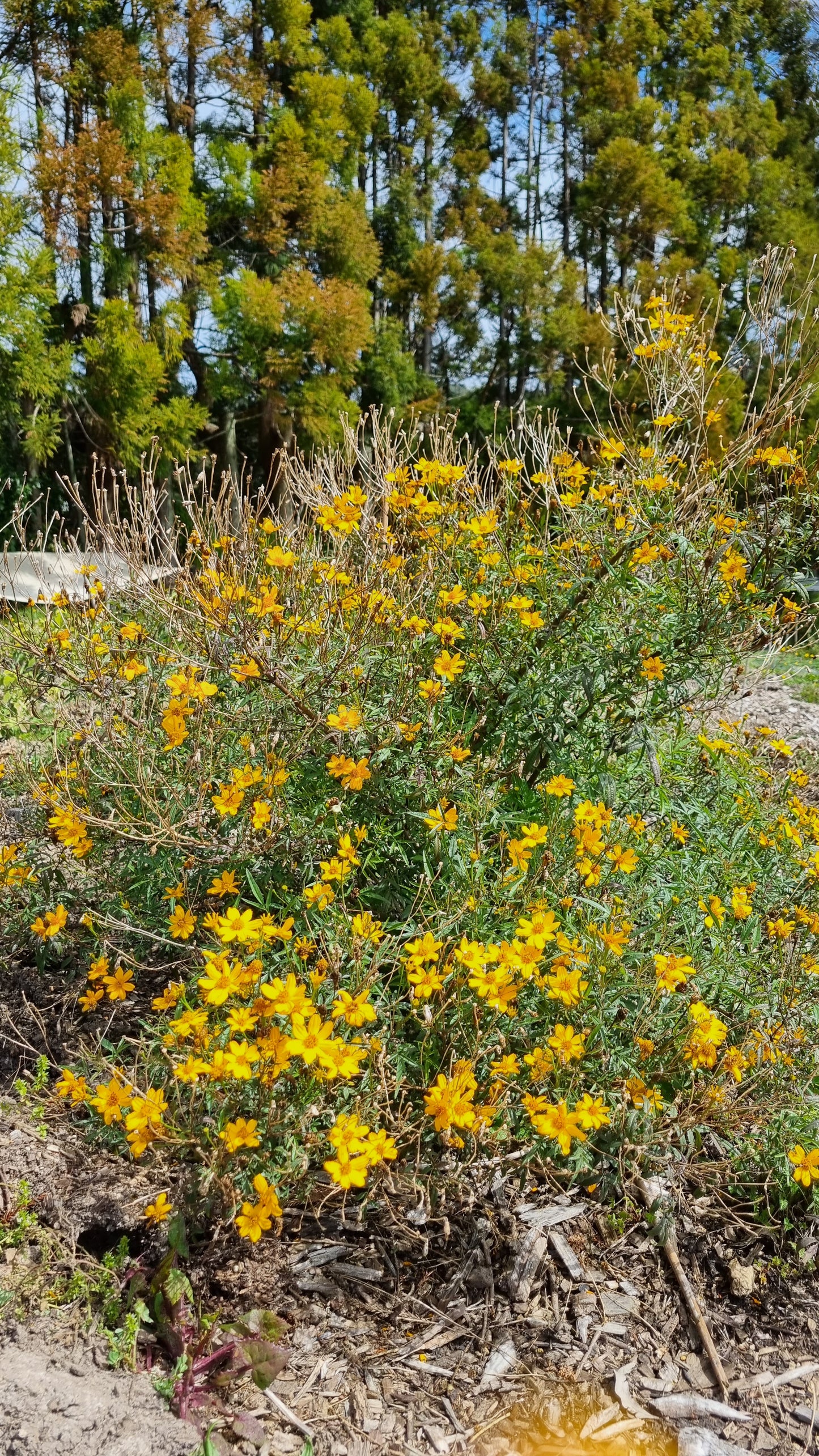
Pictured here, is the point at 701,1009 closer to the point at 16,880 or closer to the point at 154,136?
the point at 16,880

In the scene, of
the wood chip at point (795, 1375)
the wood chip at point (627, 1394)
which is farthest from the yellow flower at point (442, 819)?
the wood chip at point (795, 1375)

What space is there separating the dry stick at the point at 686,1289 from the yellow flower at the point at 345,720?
1.16 meters

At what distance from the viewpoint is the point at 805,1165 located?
1.92 meters

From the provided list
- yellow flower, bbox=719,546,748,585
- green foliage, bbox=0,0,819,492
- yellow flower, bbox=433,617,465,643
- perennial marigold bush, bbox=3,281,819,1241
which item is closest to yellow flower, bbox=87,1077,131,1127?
perennial marigold bush, bbox=3,281,819,1241

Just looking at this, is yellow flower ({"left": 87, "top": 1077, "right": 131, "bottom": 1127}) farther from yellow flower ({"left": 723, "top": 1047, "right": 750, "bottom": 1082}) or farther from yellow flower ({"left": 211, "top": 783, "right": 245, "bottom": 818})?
yellow flower ({"left": 723, "top": 1047, "right": 750, "bottom": 1082})

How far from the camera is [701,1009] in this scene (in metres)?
1.89

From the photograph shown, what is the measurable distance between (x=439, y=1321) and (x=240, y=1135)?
2.02ft

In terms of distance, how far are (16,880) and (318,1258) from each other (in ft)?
4.04

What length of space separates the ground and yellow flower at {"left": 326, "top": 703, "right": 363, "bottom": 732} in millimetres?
960

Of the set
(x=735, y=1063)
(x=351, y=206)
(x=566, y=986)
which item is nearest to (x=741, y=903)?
(x=735, y=1063)

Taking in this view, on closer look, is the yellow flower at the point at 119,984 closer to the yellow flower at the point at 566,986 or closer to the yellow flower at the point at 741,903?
the yellow flower at the point at 566,986

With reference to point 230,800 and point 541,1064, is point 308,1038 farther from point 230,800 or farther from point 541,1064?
point 230,800

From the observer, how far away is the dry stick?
6.06ft

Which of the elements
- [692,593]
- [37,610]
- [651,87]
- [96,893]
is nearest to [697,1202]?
[692,593]
